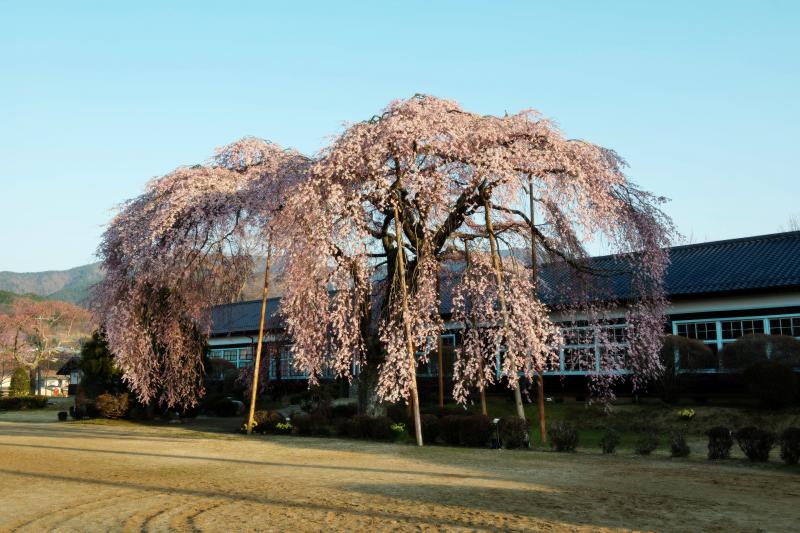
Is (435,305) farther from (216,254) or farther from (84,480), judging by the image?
(84,480)

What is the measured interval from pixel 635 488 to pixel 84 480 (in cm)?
930

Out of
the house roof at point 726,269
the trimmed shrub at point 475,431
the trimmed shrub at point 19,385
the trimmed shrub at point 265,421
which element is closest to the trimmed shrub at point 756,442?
the trimmed shrub at point 475,431

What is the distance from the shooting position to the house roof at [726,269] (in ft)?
82.8

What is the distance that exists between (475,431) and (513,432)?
3.49 feet

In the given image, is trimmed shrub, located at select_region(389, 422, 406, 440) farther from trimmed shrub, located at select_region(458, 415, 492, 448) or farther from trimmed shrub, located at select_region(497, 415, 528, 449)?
trimmed shrub, located at select_region(497, 415, 528, 449)

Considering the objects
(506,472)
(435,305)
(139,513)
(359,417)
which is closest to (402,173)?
(435,305)

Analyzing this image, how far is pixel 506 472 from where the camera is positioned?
43.3 ft

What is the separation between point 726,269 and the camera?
27.9 m

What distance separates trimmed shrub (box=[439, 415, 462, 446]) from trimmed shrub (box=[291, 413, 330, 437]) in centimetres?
466

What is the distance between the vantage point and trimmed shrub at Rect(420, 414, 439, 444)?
64.2 ft

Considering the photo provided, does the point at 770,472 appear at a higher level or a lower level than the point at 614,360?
lower

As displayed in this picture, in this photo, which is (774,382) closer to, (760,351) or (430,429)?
(760,351)

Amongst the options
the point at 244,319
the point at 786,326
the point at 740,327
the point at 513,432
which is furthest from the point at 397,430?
the point at 244,319

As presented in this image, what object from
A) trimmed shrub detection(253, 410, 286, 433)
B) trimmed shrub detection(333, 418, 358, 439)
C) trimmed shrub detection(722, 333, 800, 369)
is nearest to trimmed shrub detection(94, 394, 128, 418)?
trimmed shrub detection(253, 410, 286, 433)
